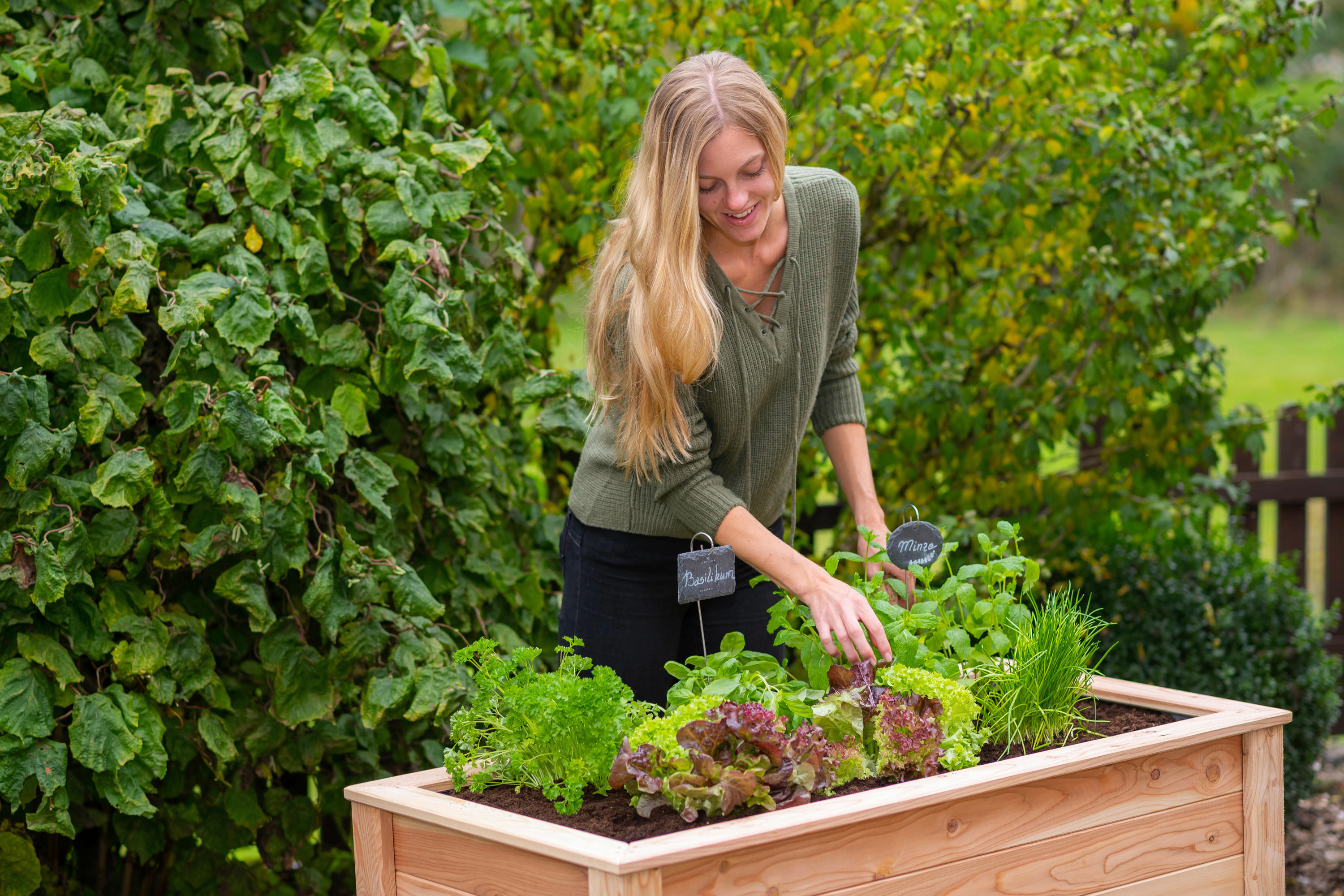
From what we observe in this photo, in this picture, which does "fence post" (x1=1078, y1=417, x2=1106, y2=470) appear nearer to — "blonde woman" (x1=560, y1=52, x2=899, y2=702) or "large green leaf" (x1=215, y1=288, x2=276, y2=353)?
"blonde woman" (x1=560, y1=52, x2=899, y2=702)

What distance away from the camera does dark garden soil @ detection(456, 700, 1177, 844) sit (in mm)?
1527

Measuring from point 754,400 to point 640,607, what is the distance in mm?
407

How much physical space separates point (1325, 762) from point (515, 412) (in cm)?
268

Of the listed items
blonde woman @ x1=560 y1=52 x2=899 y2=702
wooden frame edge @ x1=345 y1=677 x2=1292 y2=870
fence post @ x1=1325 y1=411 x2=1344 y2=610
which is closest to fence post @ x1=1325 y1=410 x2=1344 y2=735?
fence post @ x1=1325 y1=411 x2=1344 y2=610

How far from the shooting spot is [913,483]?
3307 mm

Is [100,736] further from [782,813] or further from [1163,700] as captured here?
[1163,700]

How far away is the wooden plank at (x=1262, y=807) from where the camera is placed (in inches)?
75.4

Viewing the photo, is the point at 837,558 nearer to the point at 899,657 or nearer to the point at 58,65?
the point at 899,657

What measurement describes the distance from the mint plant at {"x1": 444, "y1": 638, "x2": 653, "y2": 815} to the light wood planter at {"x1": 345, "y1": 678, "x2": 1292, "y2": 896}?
72 mm

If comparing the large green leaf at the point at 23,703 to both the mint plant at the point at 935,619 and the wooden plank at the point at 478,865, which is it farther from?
the mint plant at the point at 935,619

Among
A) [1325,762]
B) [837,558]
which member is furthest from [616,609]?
[1325,762]

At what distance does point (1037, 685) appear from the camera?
72.7 inches

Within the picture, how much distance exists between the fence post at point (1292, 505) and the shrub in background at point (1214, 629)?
75cm

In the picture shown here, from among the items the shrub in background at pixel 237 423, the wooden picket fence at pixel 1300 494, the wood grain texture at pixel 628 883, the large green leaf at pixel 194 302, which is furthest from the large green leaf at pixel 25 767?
the wooden picket fence at pixel 1300 494
